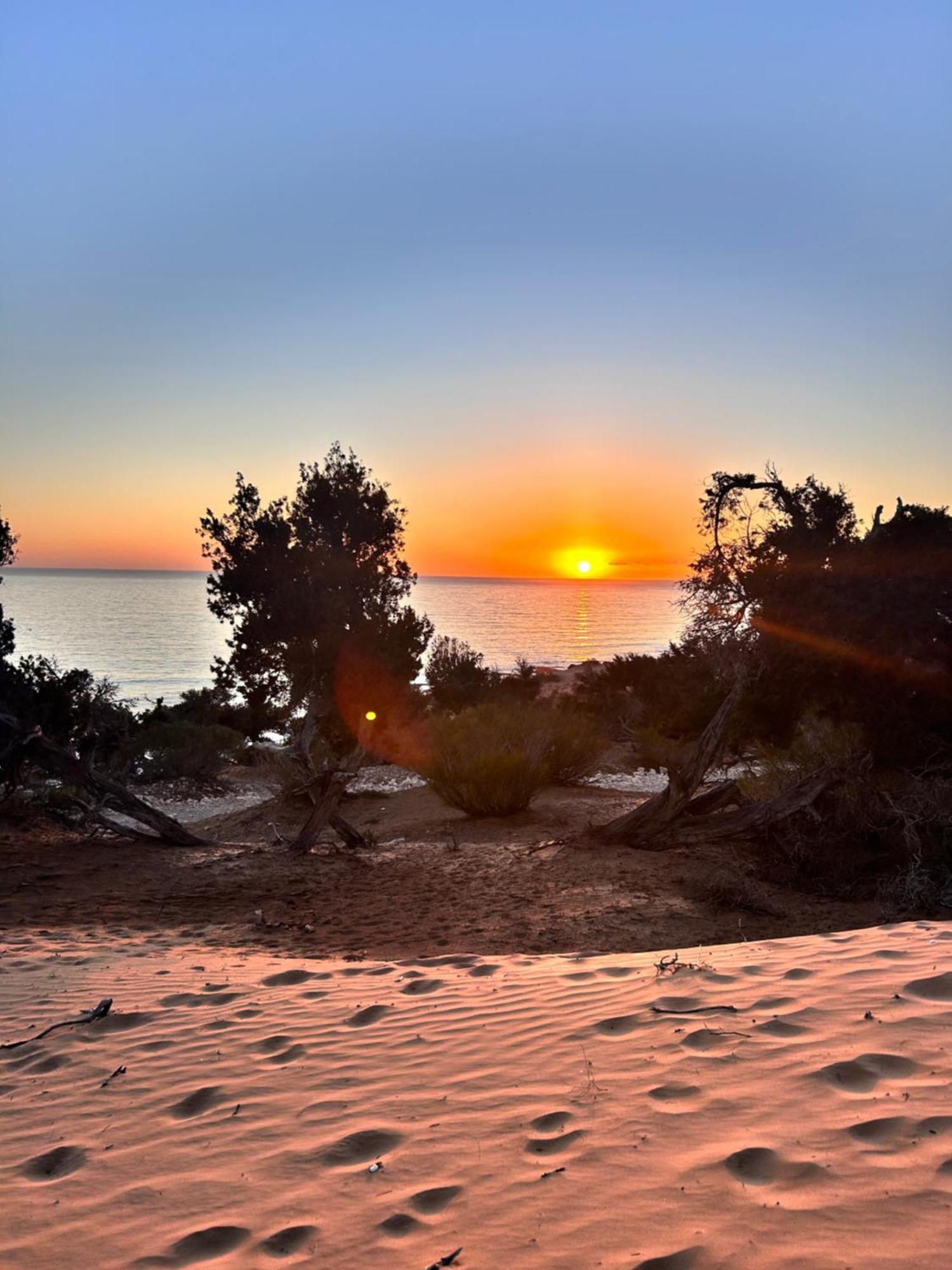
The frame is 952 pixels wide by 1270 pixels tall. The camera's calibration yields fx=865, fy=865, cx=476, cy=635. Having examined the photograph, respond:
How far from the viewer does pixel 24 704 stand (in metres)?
12.9

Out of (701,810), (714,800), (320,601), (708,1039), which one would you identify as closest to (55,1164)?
(708,1039)

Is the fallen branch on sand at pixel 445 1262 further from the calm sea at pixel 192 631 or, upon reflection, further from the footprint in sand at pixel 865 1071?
the calm sea at pixel 192 631

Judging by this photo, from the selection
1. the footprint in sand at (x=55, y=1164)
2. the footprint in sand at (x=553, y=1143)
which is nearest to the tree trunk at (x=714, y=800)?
the footprint in sand at (x=553, y=1143)

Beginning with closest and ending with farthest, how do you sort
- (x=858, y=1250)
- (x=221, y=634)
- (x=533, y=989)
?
(x=858, y=1250) → (x=533, y=989) → (x=221, y=634)

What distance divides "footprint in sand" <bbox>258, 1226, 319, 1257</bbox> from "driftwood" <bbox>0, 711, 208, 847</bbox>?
379 inches

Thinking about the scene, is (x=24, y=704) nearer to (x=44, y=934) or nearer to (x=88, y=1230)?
(x=44, y=934)

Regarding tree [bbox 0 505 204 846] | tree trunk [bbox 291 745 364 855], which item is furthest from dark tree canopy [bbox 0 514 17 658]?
tree trunk [bbox 291 745 364 855]

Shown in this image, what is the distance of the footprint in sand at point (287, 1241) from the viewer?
263 cm

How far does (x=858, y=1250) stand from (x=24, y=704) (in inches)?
517

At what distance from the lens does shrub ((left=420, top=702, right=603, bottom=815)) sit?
47.2 feet

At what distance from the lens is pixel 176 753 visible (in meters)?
21.2

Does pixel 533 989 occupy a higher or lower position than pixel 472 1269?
lower

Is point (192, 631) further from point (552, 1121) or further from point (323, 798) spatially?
point (552, 1121)

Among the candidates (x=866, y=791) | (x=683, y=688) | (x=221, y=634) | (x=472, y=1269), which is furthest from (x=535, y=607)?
(x=472, y=1269)
